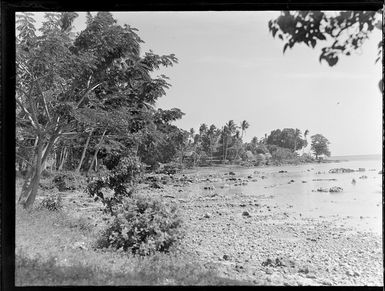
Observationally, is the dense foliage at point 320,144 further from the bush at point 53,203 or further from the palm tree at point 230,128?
the bush at point 53,203

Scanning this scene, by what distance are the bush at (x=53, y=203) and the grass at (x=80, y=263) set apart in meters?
0.09

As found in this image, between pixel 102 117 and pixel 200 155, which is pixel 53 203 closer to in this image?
pixel 102 117

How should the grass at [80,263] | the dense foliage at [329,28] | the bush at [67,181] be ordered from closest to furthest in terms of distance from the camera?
1. the dense foliage at [329,28]
2. the grass at [80,263]
3. the bush at [67,181]

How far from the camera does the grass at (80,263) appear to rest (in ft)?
11.9

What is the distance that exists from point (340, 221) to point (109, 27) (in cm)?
224

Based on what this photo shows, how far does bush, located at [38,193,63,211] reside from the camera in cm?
386

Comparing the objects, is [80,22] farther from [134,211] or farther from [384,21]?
[384,21]

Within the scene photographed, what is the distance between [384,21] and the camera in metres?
3.46

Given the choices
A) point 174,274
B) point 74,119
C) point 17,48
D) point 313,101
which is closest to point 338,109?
point 313,101

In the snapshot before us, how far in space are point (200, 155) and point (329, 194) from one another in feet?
3.29

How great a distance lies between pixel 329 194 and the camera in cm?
377

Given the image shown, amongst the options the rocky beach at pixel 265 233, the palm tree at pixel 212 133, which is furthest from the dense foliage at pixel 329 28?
the rocky beach at pixel 265 233

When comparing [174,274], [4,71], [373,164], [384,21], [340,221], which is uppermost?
[384,21]

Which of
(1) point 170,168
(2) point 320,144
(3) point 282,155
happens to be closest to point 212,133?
(1) point 170,168
